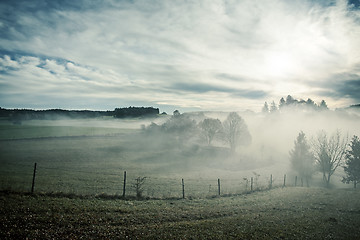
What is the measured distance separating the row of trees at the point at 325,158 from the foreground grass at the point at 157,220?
37.6 metres

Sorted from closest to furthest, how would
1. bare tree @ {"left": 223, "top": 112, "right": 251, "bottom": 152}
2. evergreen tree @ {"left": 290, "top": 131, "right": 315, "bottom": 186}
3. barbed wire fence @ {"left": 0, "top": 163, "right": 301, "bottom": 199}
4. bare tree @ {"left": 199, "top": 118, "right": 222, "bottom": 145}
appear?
1. barbed wire fence @ {"left": 0, "top": 163, "right": 301, "bottom": 199}
2. evergreen tree @ {"left": 290, "top": 131, "right": 315, "bottom": 186}
3. bare tree @ {"left": 223, "top": 112, "right": 251, "bottom": 152}
4. bare tree @ {"left": 199, "top": 118, "right": 222, "bottom": 145}

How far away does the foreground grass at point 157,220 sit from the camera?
10.5 m

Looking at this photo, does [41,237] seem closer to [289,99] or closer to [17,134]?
[17,134]

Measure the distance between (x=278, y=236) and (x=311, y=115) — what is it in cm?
12858

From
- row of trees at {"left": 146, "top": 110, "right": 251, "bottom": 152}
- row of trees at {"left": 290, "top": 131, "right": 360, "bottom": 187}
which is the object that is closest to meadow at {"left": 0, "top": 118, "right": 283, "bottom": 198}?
row of trees at {"left": 146, "top": 110, "right": 251, "bottom": 152}

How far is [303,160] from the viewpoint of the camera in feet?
185

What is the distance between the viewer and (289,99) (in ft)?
432

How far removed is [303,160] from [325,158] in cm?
642

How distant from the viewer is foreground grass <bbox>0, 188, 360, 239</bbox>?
10.5 metres

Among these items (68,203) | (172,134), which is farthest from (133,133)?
(68,203)

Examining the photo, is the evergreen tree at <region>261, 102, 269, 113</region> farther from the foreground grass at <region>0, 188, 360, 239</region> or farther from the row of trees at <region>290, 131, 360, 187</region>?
the foreground grass at <region>0, 188, 360, 239</region>

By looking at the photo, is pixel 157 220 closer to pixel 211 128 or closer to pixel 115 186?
pixel 115 186

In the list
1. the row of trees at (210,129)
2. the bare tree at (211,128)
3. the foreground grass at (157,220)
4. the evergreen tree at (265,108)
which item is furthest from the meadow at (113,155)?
the evergreen tree at (265,108)

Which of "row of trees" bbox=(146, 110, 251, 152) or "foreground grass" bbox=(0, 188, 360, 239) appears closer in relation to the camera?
"foreground grass" bbox=(0, 188, 360, 239)
